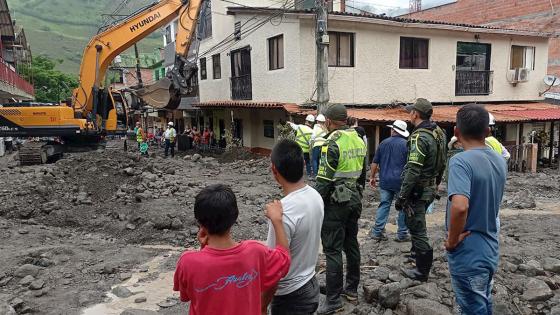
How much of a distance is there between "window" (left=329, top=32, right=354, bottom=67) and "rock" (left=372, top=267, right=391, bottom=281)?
10666 millimetres

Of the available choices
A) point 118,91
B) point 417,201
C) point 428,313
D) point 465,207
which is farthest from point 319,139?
point 118,91

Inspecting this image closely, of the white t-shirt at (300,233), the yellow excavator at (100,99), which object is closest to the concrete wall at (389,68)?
the yellow excavator at (100,99)

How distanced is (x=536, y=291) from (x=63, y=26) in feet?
550

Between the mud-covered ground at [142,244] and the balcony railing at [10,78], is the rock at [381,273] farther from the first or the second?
the balcony railing at [10,78]

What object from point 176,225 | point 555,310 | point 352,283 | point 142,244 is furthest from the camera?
point 176,225

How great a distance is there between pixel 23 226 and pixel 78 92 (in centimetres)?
765

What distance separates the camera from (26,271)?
16.8ft

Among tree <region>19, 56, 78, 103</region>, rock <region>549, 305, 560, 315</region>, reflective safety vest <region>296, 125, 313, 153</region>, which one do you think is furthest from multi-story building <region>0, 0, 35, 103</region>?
rock <region>549, 305, 560, 315</region>

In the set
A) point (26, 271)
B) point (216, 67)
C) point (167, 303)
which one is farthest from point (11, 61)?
point (167, 303)

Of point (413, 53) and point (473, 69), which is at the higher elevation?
point (413, 53)

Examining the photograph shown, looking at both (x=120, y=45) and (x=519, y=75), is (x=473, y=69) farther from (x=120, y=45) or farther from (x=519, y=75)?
(x=120, y=45)

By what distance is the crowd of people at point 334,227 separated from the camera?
2000mm

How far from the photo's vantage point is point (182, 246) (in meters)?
6.59

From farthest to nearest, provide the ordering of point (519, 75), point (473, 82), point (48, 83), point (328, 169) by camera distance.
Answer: point (48, 83) → point (519, 75) → point (473, 82) → point (328, 169)
